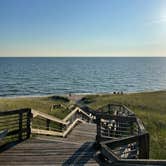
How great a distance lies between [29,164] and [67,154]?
3.99 feet

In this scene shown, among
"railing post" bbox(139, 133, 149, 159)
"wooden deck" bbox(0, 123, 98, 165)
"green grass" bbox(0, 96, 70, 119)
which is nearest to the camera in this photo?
"railing post" bbox(139, 133, 149, 159)

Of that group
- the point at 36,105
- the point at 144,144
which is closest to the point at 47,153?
the point at 144,144

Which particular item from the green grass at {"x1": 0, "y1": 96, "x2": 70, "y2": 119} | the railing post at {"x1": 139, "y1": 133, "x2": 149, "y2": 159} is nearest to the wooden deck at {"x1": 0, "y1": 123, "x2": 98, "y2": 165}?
the railing post at {"x1": 139, "y1": 133, "x2": 149, "y2": 159}

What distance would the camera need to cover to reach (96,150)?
7.73 m

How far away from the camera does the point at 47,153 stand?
732cm

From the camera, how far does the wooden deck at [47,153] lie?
6.66 meters

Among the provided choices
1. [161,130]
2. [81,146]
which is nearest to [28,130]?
[81,146]

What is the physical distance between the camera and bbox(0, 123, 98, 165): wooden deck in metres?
6.66

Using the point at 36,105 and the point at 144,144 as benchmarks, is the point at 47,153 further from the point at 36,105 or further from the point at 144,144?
the point at 36,105

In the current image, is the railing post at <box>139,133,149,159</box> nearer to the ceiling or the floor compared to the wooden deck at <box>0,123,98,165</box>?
nearer to the ceiling

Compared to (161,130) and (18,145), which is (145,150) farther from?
(161,130)

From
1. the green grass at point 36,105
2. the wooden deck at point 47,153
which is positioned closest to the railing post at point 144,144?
the wooden deck at point 47,153

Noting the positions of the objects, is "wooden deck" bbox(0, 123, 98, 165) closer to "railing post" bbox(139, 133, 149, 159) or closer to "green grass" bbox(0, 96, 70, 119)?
"railing post" bbox(139, 133, 149, 159)

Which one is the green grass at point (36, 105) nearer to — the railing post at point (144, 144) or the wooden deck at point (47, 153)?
the wooden deck at point (47, 153)
